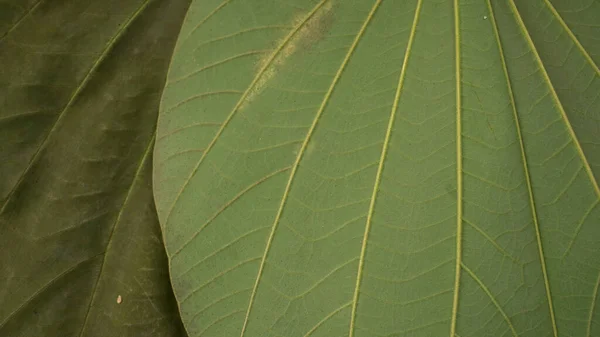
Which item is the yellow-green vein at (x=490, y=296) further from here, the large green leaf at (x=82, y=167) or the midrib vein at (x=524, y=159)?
the large green leaf at (x=82, y=167)

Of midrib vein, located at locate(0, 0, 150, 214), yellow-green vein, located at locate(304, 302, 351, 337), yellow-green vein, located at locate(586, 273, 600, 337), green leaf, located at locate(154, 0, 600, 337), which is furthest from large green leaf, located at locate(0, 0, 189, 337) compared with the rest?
yellow-green vein, located at locate(586, 273, 600, 337)

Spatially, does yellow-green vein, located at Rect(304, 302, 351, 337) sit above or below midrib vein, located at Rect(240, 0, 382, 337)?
below

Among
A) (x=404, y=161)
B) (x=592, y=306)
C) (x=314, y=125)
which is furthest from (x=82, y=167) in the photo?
(x=592, y=306)

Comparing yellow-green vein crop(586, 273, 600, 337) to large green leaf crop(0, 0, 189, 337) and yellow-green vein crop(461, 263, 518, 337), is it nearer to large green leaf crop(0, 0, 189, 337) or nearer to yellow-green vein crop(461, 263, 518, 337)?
yellow-green vein crop(461, 263, 518, 337)

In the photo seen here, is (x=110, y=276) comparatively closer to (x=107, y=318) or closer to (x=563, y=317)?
(x=107, y=318)

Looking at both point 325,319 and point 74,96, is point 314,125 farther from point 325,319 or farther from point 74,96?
point 74,96

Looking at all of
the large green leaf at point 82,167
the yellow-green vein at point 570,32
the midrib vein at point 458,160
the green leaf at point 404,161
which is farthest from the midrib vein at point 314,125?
the large green leaf at point 82,167

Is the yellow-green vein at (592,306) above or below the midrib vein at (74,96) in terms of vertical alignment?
below

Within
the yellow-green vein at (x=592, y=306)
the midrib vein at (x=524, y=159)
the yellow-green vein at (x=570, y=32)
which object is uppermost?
the yellow-green vein at (x=570, y=32)
